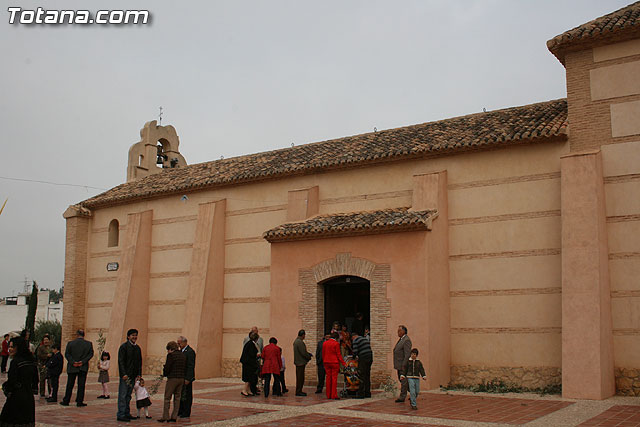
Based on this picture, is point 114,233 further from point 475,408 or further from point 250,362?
point 475,408

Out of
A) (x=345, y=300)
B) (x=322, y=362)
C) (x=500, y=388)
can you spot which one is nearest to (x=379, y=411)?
(x=322, y=362)

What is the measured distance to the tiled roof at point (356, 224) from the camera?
1438 centimetres

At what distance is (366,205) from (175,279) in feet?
24.2

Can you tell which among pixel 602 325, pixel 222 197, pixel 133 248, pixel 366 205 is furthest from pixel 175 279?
pixel 602 325

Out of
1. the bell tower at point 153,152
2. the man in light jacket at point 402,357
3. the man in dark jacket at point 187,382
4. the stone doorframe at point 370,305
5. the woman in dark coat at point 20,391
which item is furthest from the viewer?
the bell tower at point 153,152

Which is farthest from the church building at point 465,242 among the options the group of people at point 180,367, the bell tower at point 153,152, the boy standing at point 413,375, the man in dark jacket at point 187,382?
the bell tower at point 153,152

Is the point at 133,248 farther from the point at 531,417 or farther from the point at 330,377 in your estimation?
the point at 531,417

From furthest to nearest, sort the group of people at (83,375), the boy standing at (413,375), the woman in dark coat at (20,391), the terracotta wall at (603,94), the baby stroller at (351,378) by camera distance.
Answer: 1. the terracotta wall at (603,94)
2. the baby stroller at (351,378)
3. the boy standing at (413,375)
4. the group of people at (83,375)
5. the woman in dark coat at (20,391)

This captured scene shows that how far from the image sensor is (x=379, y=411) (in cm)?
1123

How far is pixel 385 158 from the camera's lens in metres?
16.9

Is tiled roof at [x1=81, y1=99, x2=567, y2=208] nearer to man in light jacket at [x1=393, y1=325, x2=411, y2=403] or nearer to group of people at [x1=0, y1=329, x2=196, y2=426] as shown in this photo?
man in light jacket at [x1=393, y1=325, x2=411, y2=403]

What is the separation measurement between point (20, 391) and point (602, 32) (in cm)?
1338

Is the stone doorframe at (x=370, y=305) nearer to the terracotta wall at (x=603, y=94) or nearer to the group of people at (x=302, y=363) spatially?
the group of people at (x=302, y=363)

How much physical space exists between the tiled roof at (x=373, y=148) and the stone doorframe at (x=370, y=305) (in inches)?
133
